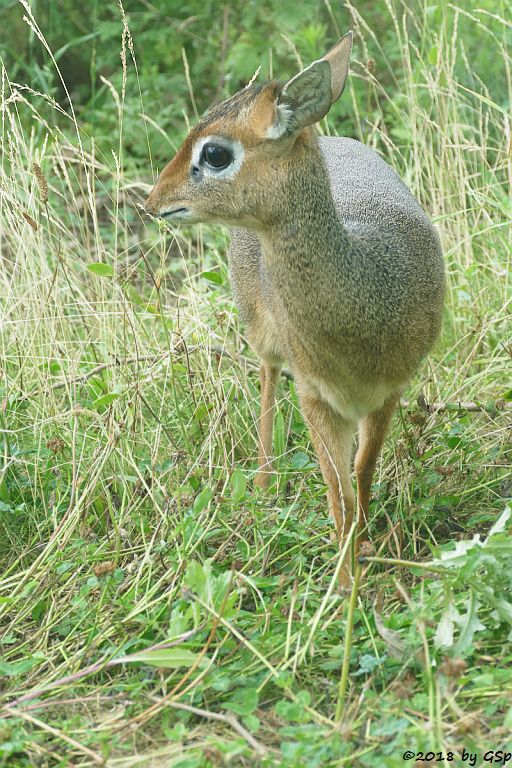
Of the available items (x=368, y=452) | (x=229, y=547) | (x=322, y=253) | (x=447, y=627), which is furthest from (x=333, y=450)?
(x=447, y=627)

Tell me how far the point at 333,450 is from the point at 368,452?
0.14 meters

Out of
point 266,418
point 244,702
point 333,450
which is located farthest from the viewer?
point 266,418

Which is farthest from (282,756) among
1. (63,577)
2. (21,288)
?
(21,288)

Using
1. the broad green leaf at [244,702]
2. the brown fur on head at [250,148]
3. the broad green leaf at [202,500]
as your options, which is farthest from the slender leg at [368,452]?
the broad green leaf at [244,702]

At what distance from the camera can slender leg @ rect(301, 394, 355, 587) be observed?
3660 mm

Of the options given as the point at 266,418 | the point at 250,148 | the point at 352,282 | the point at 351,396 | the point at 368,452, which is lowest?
the point at 266,418

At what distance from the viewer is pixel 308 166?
3326 mm

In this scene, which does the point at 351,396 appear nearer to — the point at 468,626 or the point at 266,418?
the point at 266,418

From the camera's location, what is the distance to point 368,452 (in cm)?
378

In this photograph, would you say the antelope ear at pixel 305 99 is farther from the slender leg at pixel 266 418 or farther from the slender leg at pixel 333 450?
the slender leg at pixel 266 418

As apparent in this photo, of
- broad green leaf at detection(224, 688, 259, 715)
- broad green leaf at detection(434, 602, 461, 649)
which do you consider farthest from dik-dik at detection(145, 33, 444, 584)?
broad green leaf at detection(224, 688, 259, 715)

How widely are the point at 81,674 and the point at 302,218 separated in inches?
58.5

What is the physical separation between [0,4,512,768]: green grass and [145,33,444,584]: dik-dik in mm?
265

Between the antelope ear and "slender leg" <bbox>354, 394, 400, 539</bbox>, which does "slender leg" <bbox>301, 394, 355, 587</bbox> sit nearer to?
"slender leg" <bbox>354, 394, 400, 539</bbox>
